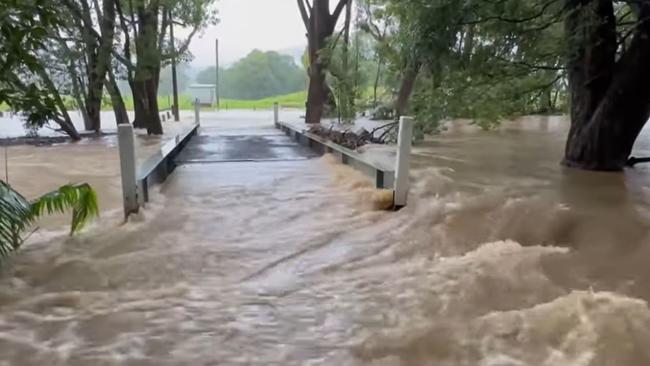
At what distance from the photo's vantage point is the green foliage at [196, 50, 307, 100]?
37688 millimetres

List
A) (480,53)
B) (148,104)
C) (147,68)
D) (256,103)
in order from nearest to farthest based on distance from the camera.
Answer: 1. (480,53)
2. (147,68)
3. (148,104)
4. (256,103)

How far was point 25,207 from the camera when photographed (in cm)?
382

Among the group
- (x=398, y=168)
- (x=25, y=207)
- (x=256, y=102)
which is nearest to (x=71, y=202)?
(x=25, y=207)

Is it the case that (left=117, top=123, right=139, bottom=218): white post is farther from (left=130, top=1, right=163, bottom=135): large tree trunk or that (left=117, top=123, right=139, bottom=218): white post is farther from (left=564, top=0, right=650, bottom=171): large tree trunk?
(left=130, top=1, right=163, bottom=135): large tree trunk

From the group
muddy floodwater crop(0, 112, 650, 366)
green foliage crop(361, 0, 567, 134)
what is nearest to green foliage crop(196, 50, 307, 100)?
green foliage crop(361, 0, 567, 134)

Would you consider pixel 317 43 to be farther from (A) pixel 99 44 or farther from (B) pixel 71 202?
(B) pixel 71 202

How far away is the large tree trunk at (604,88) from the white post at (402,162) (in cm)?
227

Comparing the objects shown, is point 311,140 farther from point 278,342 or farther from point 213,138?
point 278,342

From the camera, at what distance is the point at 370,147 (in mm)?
9688

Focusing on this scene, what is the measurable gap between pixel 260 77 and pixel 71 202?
1380 inches

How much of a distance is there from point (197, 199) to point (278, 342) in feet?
10.5

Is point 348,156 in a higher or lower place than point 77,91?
lower

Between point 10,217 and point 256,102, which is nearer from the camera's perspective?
point 10,217

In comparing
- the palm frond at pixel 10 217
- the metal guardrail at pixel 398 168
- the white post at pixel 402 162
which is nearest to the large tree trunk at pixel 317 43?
the metal guardrail at pixel 398 168
